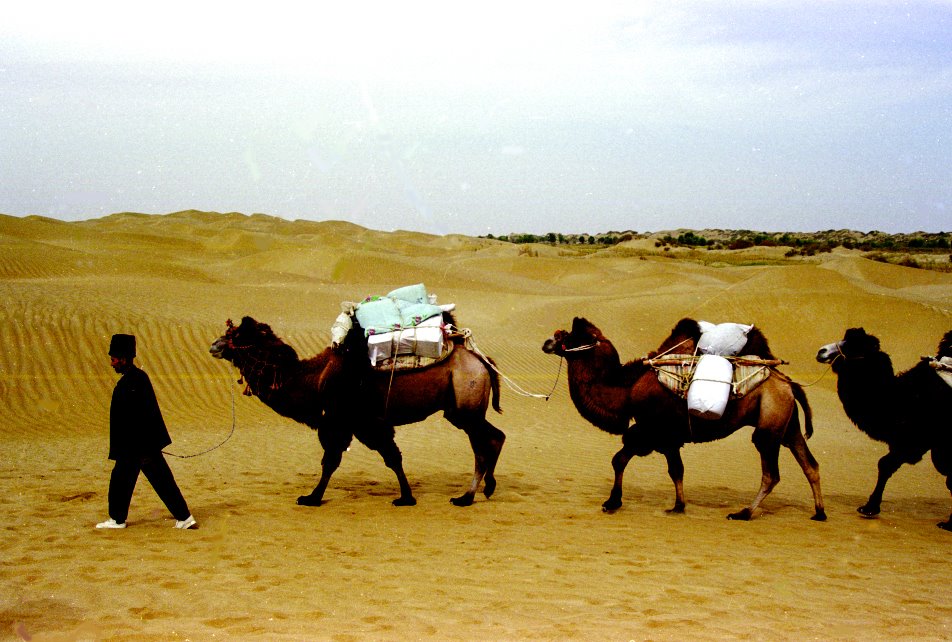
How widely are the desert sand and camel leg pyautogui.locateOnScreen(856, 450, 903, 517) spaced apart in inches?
7.7

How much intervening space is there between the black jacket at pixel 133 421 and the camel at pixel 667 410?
3.75 metres

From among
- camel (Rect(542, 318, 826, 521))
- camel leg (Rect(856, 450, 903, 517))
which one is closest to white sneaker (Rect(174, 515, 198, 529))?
camel (Rect(542, 318, 826, 521))

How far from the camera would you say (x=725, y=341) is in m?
8.55

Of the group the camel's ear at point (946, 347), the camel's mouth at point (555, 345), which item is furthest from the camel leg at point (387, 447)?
the camel's ear at point (946, 347)

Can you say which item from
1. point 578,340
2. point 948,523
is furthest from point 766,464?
point 578,340

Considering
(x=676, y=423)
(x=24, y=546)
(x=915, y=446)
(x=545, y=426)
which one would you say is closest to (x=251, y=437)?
(x=545, y=426)

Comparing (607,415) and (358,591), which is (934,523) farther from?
(358,591)

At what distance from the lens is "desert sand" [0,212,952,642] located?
532 centimetres

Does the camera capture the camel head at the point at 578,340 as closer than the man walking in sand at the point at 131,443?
No

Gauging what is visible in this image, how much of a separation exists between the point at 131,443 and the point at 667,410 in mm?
5030

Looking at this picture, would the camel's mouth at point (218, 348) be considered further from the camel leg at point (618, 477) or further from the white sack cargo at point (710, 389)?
the white sack cargo at point (710, 389)

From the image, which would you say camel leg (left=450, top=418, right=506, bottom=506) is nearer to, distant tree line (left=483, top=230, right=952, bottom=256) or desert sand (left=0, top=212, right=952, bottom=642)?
desert sand (left=0, top=212, right=952, bottom=642)

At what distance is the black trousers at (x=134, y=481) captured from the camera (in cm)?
740

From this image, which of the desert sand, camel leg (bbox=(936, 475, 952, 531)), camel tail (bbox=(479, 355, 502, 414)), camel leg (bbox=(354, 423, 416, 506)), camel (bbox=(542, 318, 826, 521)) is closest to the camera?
the desert sand
